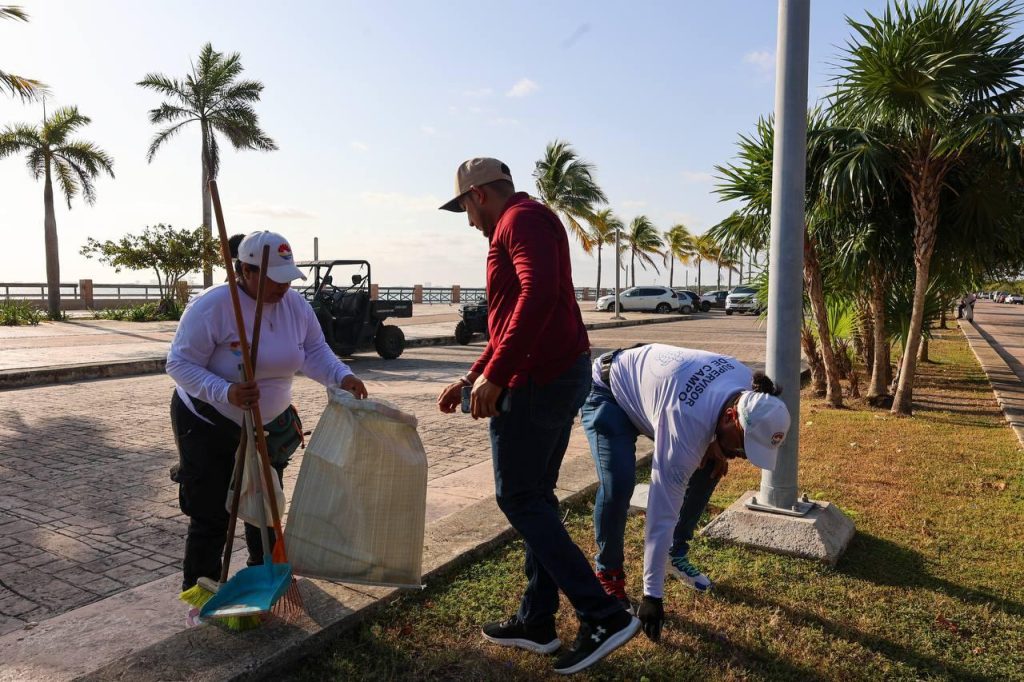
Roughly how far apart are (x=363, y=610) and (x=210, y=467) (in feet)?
2.72

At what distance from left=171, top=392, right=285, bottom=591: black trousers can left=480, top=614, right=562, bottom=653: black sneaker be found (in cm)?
96

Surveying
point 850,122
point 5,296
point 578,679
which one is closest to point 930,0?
point 850,122

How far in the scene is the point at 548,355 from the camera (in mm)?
2645

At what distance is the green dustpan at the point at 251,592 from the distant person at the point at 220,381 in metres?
0.29

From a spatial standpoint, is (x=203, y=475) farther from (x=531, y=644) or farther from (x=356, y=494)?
(x=531, y=644)

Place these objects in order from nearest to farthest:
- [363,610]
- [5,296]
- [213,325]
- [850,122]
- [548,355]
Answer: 1. [548,355]
2. [213,325]
3. [363,610]
4. [850,122]
5. [5,296]

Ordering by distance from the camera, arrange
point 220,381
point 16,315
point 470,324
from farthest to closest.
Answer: point 16,315
point 470,324
point 220,381

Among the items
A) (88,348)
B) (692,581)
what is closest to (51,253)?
(88,348)

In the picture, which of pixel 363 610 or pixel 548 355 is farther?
pixel 363 610

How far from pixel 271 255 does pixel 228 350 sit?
0.39 m

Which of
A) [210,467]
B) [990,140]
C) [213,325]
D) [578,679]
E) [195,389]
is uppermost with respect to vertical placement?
[990,140]

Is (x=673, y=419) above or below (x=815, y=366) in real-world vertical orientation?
above

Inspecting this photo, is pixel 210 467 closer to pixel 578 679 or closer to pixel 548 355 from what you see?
pixel 548 355

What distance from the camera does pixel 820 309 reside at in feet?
27.6
